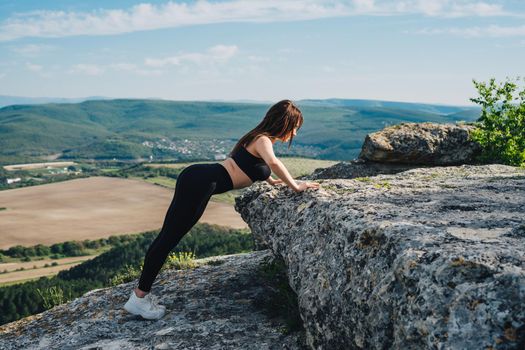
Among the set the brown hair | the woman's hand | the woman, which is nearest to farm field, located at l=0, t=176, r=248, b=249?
the woman's hand

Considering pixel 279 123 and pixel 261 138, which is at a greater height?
pixel 279 123

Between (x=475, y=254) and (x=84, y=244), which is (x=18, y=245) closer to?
(x=84, y=244)

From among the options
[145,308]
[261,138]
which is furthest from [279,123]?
[145,308]

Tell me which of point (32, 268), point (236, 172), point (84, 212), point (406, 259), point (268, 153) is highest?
point (268, 153)

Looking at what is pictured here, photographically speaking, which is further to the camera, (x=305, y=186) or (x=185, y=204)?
(x=305, y=186)

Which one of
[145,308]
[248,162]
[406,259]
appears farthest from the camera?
[145,308]

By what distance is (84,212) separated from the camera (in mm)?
134250

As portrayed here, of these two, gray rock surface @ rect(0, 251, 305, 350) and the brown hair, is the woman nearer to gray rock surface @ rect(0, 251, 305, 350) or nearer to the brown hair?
the brown hair

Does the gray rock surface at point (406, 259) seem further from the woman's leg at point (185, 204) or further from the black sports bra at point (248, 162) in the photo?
the woman's leg at point (185, 204)

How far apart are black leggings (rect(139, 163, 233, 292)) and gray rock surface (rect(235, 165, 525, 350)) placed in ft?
5.22

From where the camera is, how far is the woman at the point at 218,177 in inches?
314

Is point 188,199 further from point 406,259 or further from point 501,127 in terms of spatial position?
point 501,127

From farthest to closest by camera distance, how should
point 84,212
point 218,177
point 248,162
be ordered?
point 84,212, point 248,162, point 218,177

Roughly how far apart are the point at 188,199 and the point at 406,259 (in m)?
4.00
